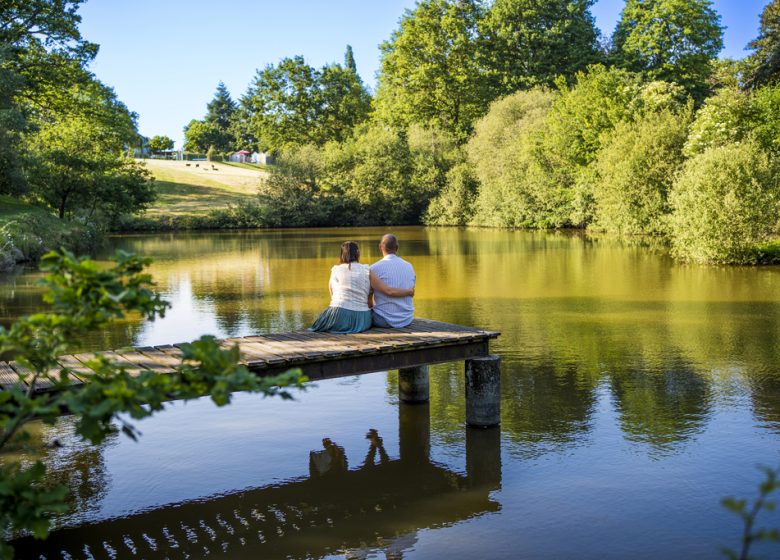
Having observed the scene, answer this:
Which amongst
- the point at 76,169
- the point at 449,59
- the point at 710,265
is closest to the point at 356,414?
the point at 710,265

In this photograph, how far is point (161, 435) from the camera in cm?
983

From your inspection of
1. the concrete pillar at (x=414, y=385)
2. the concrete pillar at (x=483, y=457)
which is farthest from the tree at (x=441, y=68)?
the concrete pillar at (x=483, y=457)

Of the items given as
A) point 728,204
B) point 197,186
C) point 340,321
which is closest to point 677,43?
point 197,186

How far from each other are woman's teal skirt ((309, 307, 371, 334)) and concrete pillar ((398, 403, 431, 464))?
133 centimetres

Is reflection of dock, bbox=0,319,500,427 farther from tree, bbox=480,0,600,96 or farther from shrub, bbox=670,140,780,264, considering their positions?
tree, bbox=480,0,600,96

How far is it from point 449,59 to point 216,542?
73.5 meters

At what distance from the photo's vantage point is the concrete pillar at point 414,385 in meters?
10.8

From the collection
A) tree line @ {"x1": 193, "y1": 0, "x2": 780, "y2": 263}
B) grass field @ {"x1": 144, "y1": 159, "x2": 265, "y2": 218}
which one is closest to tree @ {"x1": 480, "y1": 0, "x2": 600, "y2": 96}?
tree line @ {"x1": 193, "y1": 0, "x2": 780, "y2": 263}

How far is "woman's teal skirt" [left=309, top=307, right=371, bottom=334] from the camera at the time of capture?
32.1 feet

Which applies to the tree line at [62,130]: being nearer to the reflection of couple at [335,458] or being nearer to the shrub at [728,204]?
the shrub at [728,204]

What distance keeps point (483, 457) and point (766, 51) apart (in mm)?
50588

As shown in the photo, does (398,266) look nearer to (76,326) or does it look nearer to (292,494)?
(292,494)

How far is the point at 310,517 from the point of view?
734cm

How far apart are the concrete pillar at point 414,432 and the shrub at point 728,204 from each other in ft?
64.4
